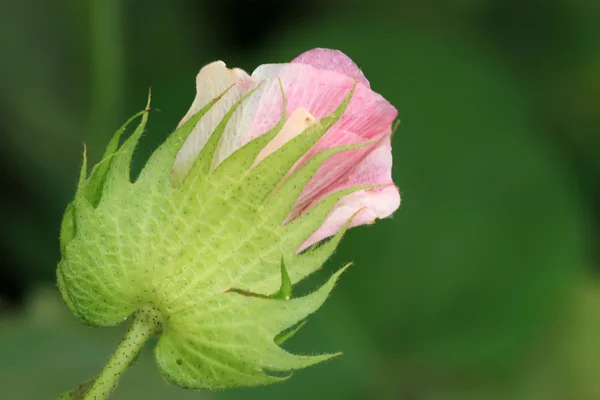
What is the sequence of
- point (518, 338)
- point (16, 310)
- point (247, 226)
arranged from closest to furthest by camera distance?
point (247, 226) → point (16, 310) → point (518, 338)

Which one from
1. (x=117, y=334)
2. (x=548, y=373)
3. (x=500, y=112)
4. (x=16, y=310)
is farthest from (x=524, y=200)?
(x=16, y=310)

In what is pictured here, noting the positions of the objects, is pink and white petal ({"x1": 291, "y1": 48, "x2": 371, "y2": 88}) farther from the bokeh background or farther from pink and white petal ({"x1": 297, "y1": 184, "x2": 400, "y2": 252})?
the bokeh background

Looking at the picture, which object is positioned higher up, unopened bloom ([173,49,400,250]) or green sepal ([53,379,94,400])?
unopened bloom ([173,49,400,250])

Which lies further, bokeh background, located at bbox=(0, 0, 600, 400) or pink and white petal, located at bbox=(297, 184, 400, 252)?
bokeh background, located at bbox=(0, 0, 600, 400)

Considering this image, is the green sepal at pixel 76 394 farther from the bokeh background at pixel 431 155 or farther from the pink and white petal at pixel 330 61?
the bokeh background at pixel 431 155

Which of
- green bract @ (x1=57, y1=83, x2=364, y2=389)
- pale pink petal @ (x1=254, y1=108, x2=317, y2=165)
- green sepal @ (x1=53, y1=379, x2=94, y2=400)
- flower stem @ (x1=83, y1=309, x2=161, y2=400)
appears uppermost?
pale pink petal @ (x1=254, y1=108, x2=317, y2=165)

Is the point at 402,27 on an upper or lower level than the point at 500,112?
upper

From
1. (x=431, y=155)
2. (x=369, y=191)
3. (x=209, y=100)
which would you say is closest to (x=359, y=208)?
(x=369, y=191)

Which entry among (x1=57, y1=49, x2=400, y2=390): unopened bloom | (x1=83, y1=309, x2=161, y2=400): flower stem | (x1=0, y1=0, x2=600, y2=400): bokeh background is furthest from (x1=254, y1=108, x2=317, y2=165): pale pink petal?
(x1=0, y1=0, x2=600, y2=400): bokeh background

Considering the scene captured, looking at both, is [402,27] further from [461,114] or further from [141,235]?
[141,235]
